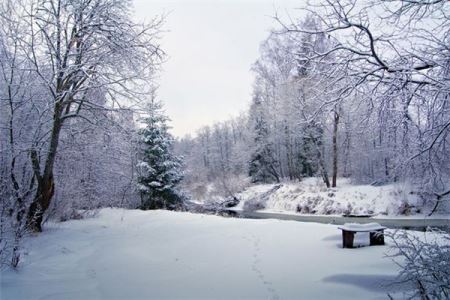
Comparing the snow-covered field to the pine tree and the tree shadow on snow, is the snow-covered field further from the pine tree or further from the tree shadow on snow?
the pine tree

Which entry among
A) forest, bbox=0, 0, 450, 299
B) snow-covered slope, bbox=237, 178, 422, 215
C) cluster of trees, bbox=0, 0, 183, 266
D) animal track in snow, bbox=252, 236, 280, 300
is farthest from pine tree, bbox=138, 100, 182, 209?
animal track in snow, bbox=252, 236, 280, 300

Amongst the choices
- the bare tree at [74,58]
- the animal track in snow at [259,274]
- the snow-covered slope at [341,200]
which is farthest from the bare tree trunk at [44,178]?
the snow-covered slope at [341,200]

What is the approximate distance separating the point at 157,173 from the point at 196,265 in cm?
1527

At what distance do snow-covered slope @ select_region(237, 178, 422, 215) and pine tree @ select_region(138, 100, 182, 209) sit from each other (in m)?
6.92

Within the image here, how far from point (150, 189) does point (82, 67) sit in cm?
1361

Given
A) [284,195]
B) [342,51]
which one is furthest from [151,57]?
[284,195]

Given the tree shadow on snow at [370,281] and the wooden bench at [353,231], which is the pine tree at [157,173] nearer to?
the wooden bench at [353,231]

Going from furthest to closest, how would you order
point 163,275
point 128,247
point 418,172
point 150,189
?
point 150,189
point 128,247
point 163,275
point 418,172

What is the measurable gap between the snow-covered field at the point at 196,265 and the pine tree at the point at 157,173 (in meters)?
11.4

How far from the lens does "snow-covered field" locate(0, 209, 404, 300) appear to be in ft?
15.0

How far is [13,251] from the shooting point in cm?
541

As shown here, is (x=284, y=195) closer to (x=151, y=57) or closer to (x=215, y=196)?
(x=215, y=196)

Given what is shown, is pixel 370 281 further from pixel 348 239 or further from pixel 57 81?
pixel 57 81

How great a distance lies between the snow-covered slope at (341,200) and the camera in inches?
744
